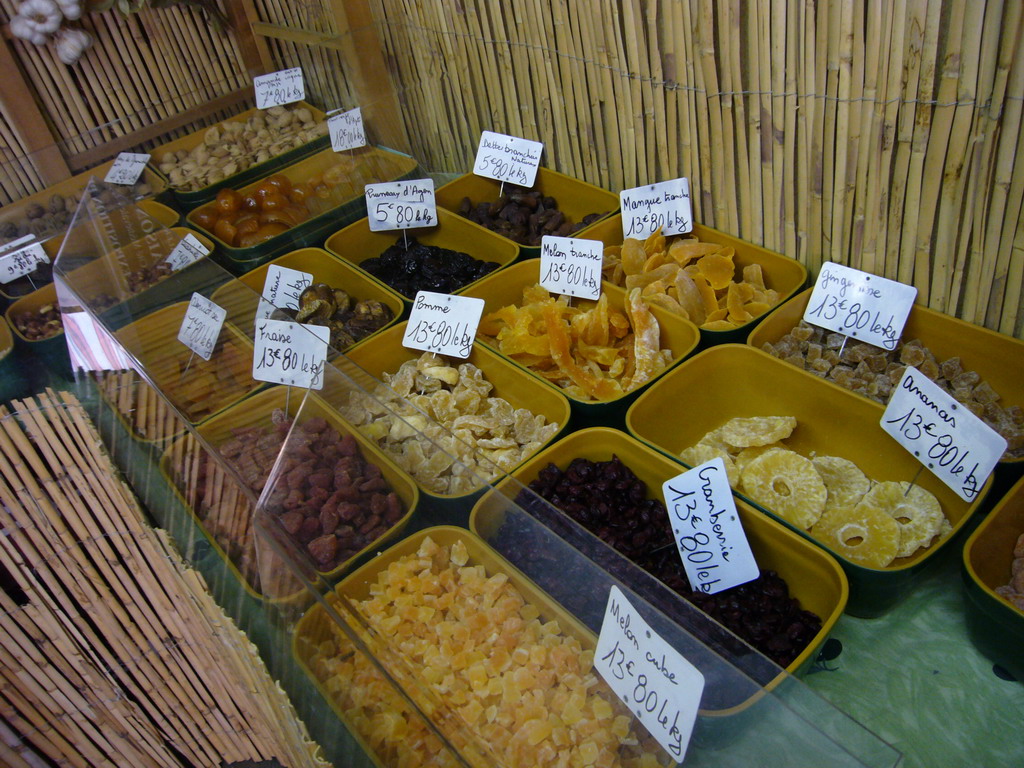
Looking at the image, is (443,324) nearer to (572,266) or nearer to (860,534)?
(572,266)

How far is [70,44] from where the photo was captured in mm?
2545

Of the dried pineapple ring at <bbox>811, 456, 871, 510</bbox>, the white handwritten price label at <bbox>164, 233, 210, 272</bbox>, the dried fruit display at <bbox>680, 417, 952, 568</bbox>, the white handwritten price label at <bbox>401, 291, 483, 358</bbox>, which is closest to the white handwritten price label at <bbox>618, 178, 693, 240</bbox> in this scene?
the white handwritten price label at <bbox>401, 291, 483, 358</bbox>

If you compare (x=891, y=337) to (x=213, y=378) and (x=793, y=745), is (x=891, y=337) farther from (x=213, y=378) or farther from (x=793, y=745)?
(x=213, y=378)

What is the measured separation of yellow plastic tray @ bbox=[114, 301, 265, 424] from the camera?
1.58m

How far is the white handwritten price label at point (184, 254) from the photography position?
6.16ft

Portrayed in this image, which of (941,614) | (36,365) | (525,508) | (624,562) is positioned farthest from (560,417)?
(36,365)

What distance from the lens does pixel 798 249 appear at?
1.73m

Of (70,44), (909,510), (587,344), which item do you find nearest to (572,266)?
(587,344)

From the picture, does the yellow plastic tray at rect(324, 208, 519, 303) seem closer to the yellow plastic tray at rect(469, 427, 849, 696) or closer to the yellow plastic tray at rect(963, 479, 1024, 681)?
the yellow plastic tray at rect(469, 427, 849, 696)

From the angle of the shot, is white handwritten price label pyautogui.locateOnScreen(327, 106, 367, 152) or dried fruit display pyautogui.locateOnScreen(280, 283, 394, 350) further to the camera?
white handwritten price label pyautogui.locateOnScreen(327, 106, 367, 152)

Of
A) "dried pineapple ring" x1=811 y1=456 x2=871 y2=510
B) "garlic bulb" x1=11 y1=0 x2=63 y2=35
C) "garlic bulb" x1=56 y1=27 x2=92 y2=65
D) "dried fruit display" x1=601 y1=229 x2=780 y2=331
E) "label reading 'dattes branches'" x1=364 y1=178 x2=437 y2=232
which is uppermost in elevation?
"garlic bulb" x1=11 y1=0 x2=63 y2=35

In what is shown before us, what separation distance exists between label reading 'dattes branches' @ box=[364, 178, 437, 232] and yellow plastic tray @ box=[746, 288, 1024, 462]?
1.05 m

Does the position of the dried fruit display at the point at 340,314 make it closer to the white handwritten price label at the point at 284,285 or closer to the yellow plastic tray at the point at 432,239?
the white handwritten price label at the point at 284,285

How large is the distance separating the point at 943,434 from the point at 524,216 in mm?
1266
